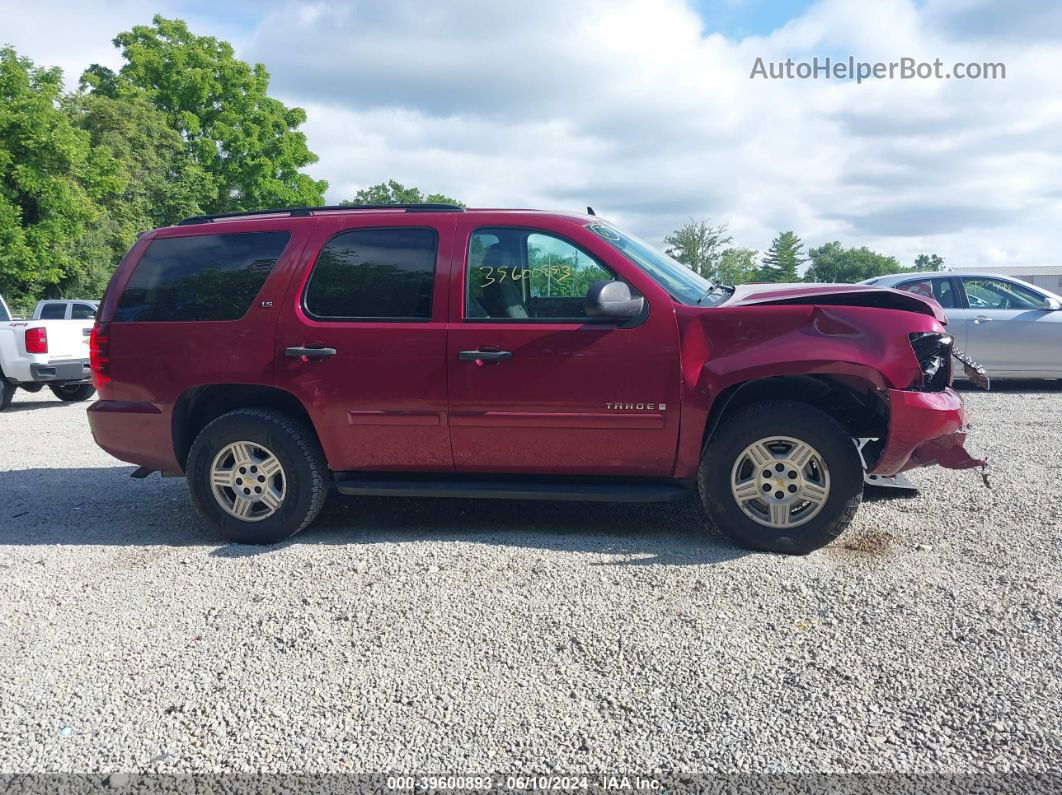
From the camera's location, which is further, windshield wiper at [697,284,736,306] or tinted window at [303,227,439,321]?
windshield wiper at [697,284,736,306]

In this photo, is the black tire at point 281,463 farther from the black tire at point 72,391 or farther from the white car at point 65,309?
the white car at point 65,309

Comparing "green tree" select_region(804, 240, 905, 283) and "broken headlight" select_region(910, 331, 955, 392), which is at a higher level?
"green tree" select_region(804, 240, 905, 283)

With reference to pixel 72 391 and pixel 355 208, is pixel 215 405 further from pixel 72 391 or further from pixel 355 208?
pixel 72 391

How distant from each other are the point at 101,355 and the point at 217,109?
135ft

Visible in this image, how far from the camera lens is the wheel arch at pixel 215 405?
15.9 ft

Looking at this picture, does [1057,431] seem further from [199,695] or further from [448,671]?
[199,695]

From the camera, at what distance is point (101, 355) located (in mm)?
4953

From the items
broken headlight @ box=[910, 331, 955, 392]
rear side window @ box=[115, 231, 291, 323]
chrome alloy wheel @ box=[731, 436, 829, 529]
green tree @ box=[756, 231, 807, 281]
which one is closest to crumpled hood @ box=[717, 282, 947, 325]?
broken headlight @ box=[910, 331, 955, 392]

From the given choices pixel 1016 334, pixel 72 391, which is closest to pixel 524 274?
pixel 1016 334

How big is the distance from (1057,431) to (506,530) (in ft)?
19.6

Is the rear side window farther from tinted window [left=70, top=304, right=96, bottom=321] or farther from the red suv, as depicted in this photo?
tinted window [left=70, top=304, right=96, bottom=321]

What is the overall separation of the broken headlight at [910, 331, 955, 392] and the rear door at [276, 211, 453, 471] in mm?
2541

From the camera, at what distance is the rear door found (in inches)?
180

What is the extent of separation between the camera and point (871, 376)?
4.17 metres
